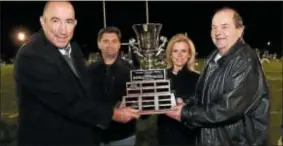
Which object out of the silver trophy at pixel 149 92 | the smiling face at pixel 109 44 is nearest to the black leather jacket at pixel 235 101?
the silver trophy at pixel 149 92

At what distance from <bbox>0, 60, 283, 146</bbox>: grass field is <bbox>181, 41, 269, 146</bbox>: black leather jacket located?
5.29 feet

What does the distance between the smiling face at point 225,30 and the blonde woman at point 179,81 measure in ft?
2.07

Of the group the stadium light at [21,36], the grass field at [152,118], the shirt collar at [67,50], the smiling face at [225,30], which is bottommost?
the grass field at [152,118]

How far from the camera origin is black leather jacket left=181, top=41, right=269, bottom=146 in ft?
7.47

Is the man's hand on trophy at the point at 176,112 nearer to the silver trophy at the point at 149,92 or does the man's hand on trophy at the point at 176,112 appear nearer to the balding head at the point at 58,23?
the silver trophy at the point at 149,92

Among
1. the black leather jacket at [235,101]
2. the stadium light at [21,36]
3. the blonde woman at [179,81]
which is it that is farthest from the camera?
the stadium light at [21,36]

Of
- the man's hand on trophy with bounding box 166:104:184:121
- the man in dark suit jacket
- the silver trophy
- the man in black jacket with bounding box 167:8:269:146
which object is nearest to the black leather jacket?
the man in black jacket with bounding box 167:8:269:146

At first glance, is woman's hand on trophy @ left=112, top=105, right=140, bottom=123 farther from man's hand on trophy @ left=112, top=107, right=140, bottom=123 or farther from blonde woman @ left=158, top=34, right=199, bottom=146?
blonde woman @ left=158, top=34, right=199, bottom=146

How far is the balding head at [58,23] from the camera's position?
2365 millimetres

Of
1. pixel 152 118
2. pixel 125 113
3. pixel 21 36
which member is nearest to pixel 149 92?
pixel 125 113

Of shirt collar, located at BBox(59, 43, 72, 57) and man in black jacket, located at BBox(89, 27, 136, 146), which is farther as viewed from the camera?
man in black jacket, located at BBox(89, 27, 136, 146)

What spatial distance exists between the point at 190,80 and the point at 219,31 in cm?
69

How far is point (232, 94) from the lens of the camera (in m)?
2.28

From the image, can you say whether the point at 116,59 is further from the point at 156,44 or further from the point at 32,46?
the point at 32,46
